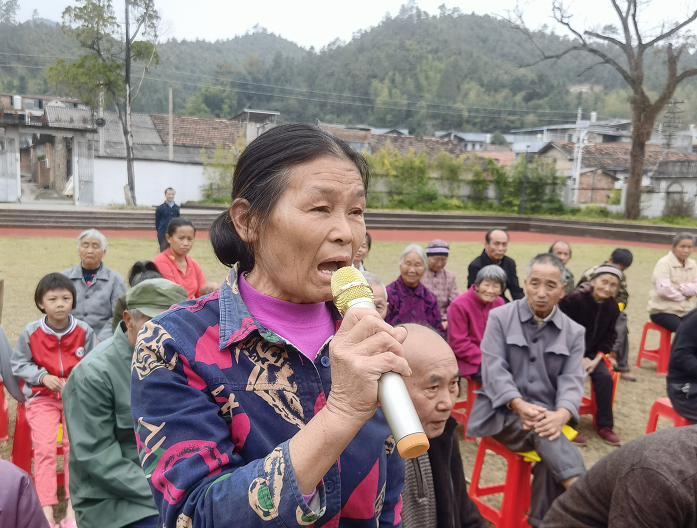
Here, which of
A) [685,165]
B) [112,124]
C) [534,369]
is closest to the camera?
[534,369]

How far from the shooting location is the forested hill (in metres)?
69.4

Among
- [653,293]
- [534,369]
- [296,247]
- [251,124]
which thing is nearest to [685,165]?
[251,124]

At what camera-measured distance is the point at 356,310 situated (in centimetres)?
100

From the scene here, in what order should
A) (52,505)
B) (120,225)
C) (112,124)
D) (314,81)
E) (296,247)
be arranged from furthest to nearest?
(314,81), (112,124), (120,225), (52,505), (296,247)

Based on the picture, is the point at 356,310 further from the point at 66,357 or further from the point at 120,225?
the point at 120,225

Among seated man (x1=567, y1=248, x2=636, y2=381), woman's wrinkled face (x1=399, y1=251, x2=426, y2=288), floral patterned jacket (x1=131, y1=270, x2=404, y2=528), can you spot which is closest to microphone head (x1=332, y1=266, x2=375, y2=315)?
floral patterned jacket (x1=131, y1=270, x2=404, y2=528)

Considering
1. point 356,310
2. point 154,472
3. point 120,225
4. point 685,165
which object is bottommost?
point 120,225

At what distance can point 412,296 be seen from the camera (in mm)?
5328

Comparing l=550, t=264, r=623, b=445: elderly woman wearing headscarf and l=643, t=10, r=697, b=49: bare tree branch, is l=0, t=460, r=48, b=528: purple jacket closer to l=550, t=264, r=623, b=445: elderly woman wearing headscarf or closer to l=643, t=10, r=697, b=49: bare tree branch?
l=550, t=264, r=623, b=445: elderly woman wearing headscarf

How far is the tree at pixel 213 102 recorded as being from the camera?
218 ft

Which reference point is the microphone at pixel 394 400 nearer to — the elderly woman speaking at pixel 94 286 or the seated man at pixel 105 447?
the seated man at pixel 105 447

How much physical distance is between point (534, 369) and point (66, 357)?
304 centimetres

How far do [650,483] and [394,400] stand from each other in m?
1.11

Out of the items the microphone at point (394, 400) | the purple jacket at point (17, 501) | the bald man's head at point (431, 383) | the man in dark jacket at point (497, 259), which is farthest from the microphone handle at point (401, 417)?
the man in dark jacket at point (497, 259)
